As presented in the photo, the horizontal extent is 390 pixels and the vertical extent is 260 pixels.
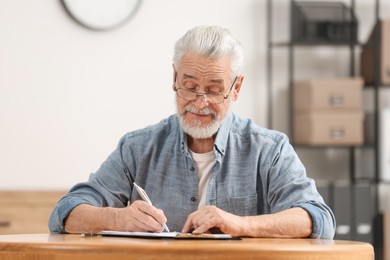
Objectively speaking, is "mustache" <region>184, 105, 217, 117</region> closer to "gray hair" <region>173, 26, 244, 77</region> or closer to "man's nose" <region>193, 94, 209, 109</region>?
"man's nose" <region>193, 94, 209, 109</region>

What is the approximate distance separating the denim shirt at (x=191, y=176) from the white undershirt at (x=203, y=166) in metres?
0.02

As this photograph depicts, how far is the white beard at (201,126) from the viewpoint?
8.18ft

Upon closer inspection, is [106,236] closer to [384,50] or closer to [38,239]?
[38,239]

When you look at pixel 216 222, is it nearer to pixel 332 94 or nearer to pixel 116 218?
pixel 116 218

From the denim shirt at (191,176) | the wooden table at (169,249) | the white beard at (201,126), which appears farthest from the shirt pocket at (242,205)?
the wooden table at (169,249)

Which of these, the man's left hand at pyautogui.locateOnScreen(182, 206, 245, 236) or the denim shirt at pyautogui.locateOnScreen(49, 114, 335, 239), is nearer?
the man's left hand at pyautogui.locateOnScreen(182, 206, 245, 236)

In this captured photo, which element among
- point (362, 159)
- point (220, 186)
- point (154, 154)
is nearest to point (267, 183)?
point (220, 186)

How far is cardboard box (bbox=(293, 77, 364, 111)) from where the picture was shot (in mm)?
4824

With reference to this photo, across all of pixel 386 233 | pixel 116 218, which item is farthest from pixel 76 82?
pixel 116 218

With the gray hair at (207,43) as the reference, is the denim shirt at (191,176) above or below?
below

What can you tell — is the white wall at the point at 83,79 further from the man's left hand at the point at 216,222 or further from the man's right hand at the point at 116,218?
the man's left hand at the point at 216,222

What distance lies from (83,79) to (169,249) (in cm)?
323

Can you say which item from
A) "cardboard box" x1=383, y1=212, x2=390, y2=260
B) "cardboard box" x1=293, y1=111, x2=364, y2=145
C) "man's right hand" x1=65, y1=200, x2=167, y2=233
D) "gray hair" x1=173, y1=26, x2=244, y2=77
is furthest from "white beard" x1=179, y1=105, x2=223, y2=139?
"cardboard box" x1=383, y1=212, x2=390, y2=260

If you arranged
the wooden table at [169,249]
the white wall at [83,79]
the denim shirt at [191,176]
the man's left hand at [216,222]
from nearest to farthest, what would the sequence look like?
the wooden table at [169,249]
the man's left hand at [216,222]
the denim shirt at [191,176]
the white wall at [83,79]
